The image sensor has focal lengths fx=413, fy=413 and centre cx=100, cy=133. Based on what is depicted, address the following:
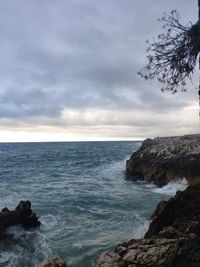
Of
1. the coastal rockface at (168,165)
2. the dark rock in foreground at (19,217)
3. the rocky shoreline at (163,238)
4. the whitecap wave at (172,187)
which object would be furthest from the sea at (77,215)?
the coastal rockface at (168,165)

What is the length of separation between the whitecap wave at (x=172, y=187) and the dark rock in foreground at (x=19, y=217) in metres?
11.9

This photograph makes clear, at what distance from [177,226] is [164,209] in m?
2.61

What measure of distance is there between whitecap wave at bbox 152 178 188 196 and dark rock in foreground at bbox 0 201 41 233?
39.2 ft

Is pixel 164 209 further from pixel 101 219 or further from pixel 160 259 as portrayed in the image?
pixel 101 219

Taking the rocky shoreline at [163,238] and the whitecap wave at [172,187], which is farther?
the whitecap wave at [172,187]

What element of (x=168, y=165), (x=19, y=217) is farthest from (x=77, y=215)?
(x=168, y=165)

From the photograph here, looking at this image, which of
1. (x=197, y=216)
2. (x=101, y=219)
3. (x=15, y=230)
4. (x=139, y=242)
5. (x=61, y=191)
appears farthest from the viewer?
(x=61, y=191)

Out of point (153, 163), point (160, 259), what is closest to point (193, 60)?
point (160, 259)

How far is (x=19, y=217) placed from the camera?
1811 cm

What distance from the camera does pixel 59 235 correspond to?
17672 mm

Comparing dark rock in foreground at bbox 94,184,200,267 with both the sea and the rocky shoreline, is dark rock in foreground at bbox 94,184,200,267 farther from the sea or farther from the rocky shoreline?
the sea

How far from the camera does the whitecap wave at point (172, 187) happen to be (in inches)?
1117

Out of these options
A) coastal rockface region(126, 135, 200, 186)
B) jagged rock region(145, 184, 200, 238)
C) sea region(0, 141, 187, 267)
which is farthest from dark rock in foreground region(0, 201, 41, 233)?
coastal rockface region(126, 135, 200, 186)

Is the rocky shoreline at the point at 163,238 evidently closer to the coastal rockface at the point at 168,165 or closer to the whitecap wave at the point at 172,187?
the whitecap wave at the point at 172,187
